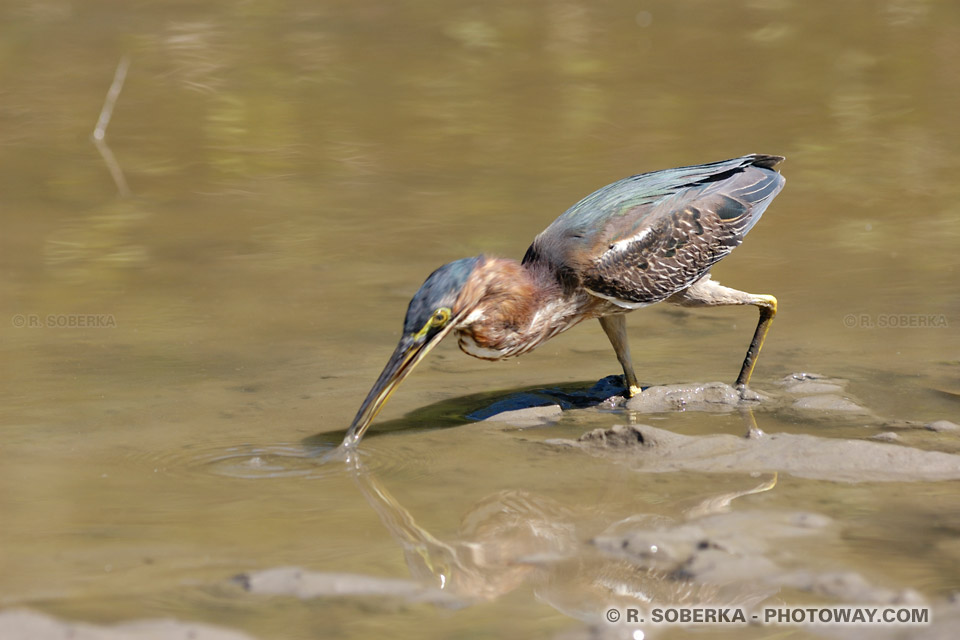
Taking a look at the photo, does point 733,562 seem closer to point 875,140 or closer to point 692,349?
point 692,349

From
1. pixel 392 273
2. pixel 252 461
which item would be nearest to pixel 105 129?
pixel 392 273

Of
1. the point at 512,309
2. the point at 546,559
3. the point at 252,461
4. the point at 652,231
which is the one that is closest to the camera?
the point at 546,559

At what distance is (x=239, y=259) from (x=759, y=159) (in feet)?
13.9

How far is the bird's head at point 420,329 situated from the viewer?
19.9 feet

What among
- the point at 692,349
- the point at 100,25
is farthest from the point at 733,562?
the point at 100,25

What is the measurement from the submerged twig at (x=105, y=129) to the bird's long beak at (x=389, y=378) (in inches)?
244

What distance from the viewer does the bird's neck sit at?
6441 mm

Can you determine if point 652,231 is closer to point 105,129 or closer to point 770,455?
point 770,455

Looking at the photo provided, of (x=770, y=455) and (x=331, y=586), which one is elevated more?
(x=331, y=586)

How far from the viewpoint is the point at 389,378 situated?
6.09m

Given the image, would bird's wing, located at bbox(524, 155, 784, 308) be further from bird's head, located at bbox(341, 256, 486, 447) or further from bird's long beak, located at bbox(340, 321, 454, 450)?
bird's long beak, located at bbox(340, 321, 454, 450)

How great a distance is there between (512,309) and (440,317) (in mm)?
532

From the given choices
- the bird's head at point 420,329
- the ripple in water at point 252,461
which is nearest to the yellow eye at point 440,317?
the bird's head at point 420,329

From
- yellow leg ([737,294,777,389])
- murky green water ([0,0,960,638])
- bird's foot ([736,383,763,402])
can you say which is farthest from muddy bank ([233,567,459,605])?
yellow leg ([737,294,777,389])
